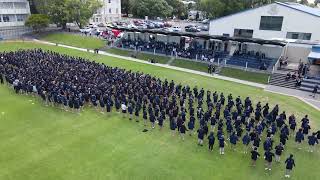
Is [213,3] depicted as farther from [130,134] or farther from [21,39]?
[130,134]

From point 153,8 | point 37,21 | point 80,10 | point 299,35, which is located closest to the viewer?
point 299,35

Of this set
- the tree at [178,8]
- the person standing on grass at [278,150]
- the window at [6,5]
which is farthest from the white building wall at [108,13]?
the person standing on grass at [278,150]

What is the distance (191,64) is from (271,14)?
1481 cm

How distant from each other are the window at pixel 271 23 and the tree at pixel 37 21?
132 ft

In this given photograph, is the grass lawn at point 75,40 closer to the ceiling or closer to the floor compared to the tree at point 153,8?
closer to the floor

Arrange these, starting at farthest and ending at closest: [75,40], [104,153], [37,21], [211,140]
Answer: [37,21] → [75,40] → [211,140] → [104,153]

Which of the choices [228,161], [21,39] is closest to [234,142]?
[228,161]

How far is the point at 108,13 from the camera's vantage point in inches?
3073

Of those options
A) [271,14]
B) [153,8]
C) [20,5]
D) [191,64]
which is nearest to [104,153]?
[191,64]

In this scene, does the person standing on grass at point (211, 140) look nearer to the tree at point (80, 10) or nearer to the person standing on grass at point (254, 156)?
the person standing on grass at point (254, 156)

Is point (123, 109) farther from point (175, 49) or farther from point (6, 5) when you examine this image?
point (6, 5)

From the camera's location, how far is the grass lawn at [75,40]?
48.9m

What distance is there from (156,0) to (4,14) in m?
37.2

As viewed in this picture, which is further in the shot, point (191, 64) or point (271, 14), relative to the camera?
point (271, 14)
